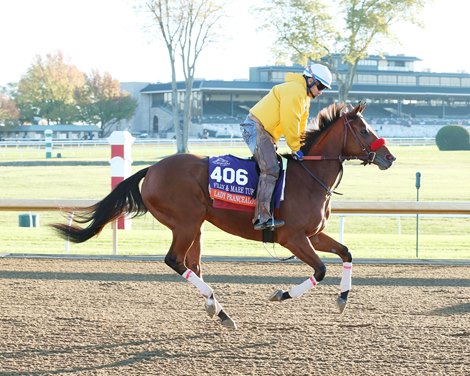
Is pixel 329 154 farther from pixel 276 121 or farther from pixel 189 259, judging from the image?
pixel 189 259

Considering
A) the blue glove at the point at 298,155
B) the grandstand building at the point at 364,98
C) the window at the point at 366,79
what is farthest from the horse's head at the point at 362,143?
the window at the point at 366,79

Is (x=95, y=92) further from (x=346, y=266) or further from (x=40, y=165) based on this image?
(x=346, y=266)

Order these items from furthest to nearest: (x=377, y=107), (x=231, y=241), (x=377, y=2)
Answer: (x=377, y=107)
(x=377, y=2)
(x=231, y=241)

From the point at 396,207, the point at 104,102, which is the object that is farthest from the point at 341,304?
the point at 104,102

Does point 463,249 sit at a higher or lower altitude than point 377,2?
lower

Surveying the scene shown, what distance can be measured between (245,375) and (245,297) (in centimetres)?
292

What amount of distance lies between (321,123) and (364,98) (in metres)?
69.0

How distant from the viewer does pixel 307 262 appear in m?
7.10

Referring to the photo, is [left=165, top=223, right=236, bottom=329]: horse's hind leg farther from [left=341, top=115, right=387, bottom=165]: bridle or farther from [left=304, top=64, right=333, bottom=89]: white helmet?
[left=304, top=64, right=333, bottom=89]: white helmet

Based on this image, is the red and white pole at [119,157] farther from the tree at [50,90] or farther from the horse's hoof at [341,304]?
the tree at [50,90]

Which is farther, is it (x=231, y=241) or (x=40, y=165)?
(x=40, y=165)

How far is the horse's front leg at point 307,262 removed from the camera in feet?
23.1

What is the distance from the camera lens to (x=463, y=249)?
13.3m

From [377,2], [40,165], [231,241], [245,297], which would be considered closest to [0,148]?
[40,165]
